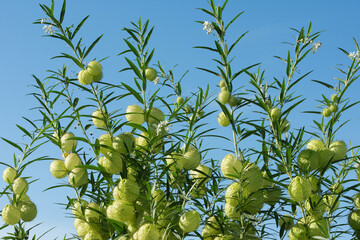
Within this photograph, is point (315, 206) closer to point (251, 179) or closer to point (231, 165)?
point (251, 179)

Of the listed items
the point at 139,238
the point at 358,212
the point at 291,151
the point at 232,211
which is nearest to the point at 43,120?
the point at 139,238

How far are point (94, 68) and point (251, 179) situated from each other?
49.5 inches

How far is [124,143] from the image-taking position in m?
2.45

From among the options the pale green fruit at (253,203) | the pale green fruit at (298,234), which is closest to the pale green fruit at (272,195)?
the pale green fruit at (253,203)

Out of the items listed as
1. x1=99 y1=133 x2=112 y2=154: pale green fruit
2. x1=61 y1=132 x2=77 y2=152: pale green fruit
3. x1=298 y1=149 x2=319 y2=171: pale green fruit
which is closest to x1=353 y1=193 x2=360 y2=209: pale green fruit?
x1=298 y1=149 x2=319 y2=171: pale green fruit

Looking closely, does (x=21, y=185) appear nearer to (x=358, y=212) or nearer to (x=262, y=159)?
(x=262, y=159)

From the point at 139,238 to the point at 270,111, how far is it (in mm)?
1146

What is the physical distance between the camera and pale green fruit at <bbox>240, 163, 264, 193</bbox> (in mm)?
2371

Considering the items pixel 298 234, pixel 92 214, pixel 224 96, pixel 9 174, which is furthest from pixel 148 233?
pixel 9 174

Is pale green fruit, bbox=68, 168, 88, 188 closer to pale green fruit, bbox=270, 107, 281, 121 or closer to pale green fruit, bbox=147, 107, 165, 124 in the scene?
pale green fruit, bbox=147, 107, 165, 124

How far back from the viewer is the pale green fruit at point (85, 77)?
2.66 metres

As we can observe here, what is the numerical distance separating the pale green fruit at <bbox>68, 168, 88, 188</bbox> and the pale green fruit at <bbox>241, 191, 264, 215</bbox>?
114 centimetres

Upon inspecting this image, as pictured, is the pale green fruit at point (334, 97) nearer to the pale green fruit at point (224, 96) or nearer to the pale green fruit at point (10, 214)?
the pale green fruit at point (224, 96)

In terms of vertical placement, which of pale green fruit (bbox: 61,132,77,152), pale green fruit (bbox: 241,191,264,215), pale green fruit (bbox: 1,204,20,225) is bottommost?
pale green fruit (bbox: 1,204,20,225)
